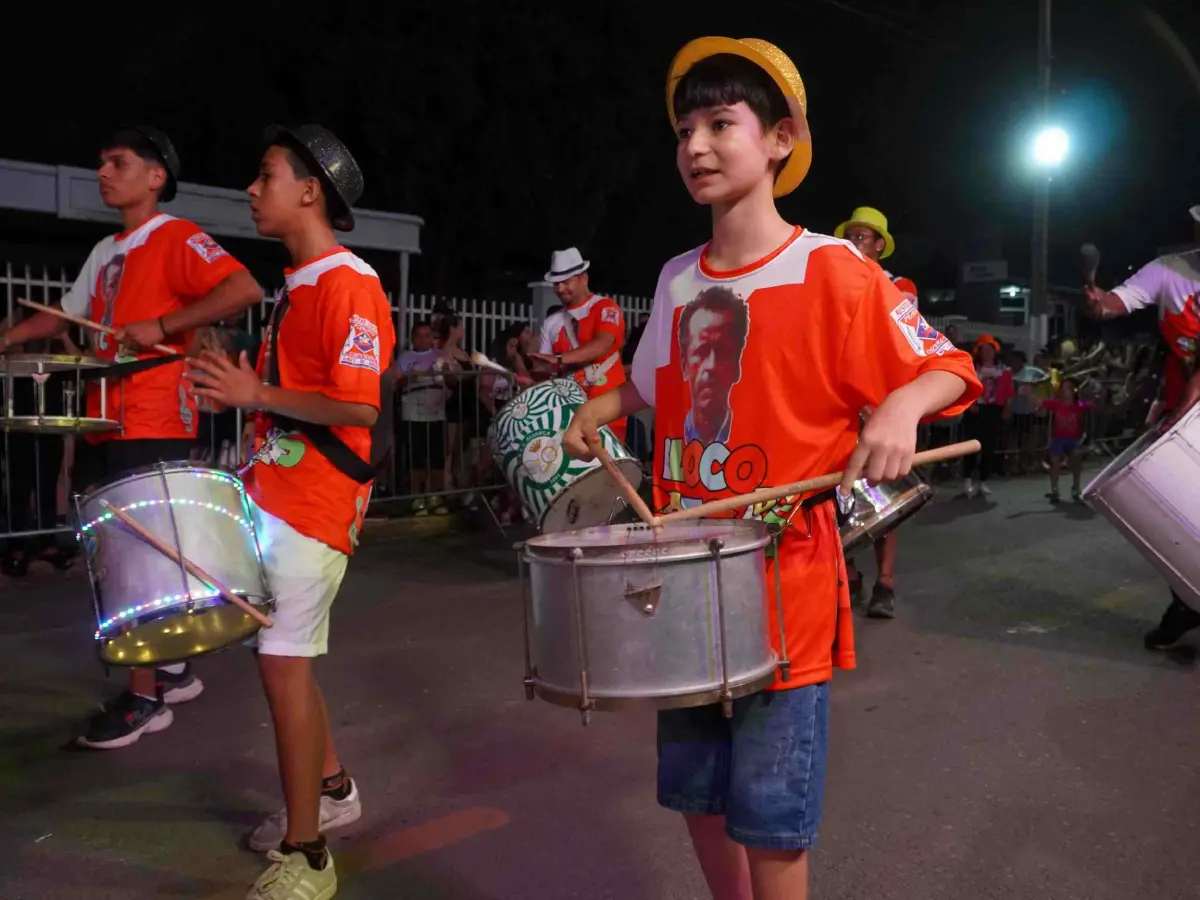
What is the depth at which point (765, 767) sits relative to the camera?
6.90 feet

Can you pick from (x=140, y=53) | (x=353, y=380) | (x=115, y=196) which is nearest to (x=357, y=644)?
(x=115, y=196)

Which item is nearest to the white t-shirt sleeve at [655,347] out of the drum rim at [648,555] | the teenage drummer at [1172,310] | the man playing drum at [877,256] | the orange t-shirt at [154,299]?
the drum rim at [648,555]

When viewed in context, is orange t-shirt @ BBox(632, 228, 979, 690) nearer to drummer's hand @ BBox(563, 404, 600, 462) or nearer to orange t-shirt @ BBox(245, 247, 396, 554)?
drummer's hand @ BBox(563, 404, 600, 462)

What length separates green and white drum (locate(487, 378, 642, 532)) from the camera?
5.67m

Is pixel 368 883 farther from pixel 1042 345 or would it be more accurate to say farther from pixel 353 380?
pixel 1042 345

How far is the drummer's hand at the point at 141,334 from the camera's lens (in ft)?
12.3

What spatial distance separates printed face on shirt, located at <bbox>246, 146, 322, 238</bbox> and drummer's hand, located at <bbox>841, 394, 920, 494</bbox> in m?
1.97

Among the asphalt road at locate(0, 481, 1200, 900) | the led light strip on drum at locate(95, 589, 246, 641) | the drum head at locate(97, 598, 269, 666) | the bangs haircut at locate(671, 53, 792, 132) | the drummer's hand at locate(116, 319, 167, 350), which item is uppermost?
the bangs haircut at locate(671, 53, 792, 132)

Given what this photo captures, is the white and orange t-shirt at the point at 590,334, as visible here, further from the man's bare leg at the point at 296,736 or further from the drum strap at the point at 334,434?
the man's bare leg at the point at 296,736

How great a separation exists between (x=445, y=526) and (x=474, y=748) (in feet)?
19.0

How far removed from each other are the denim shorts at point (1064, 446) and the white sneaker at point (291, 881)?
11615 millimetres

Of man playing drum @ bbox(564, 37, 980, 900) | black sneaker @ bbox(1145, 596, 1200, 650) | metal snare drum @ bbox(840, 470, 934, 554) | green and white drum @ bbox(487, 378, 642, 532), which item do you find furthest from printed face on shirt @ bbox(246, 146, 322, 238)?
black sneaker @ bbox(1145, 596, 1200, 650)

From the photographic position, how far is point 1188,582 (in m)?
4.83

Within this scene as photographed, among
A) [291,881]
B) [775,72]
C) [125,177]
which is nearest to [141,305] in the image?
[125,177]
